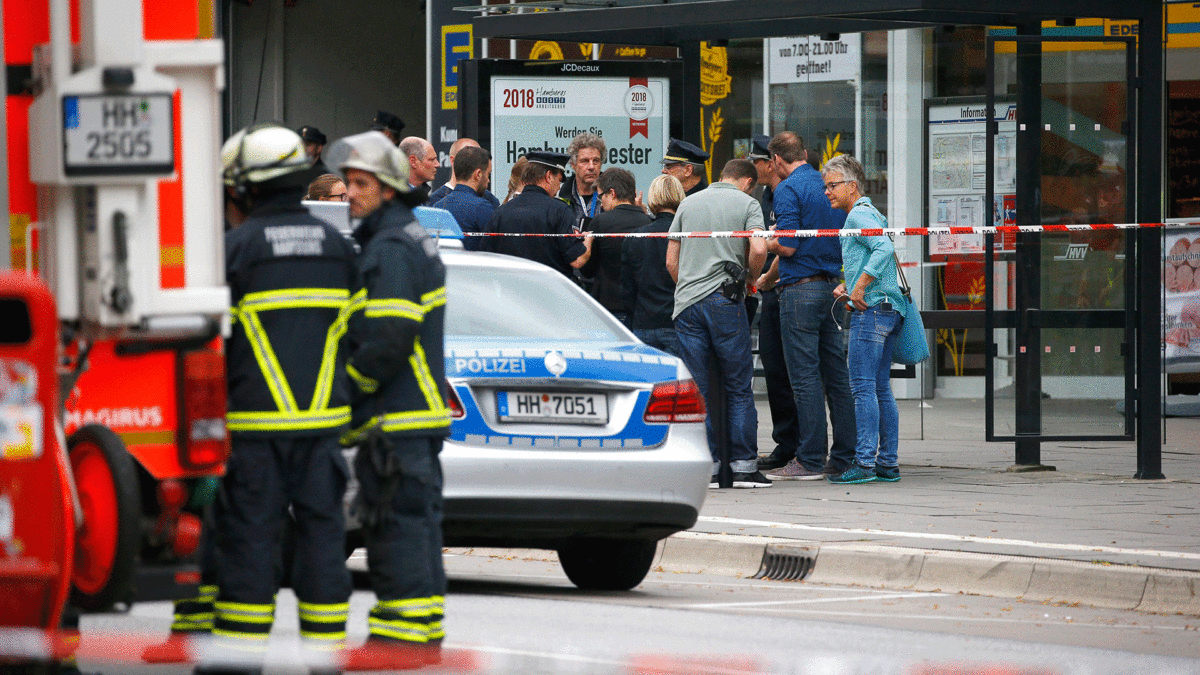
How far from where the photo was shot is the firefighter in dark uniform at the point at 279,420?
5875 mm

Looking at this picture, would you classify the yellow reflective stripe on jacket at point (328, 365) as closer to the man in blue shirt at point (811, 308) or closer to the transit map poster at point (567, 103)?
the man in blue shirt at point (811, 308)

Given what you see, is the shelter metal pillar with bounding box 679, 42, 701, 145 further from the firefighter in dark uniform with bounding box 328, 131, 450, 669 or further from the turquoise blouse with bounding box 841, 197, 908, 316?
the firefighter in dark uniform with bounding box 328, 131, 450, 669

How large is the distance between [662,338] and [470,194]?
1653 mm

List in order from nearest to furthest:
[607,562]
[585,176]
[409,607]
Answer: [409,607]
[607,562]
[585,176]

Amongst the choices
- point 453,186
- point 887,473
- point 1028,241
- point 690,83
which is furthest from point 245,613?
point 690,83

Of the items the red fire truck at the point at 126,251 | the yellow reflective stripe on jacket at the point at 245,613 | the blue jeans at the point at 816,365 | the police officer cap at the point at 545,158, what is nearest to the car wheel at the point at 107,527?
the red fire truck at the point at 126,251

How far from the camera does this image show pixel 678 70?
15.3m

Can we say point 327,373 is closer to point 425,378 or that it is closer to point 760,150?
point 425,378

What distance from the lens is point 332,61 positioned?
A: 25.0m

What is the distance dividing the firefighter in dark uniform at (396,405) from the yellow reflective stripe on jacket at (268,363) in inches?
14.7

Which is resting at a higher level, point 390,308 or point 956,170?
point 956,170

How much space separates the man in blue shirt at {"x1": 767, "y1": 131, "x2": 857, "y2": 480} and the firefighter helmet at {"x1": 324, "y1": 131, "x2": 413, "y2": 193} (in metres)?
6.06

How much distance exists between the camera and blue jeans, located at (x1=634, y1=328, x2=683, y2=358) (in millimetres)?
12453

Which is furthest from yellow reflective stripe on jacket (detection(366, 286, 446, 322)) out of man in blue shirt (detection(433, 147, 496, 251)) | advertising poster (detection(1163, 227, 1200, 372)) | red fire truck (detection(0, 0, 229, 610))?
advertising poster (detection(1163, 227, 1200, 372))
